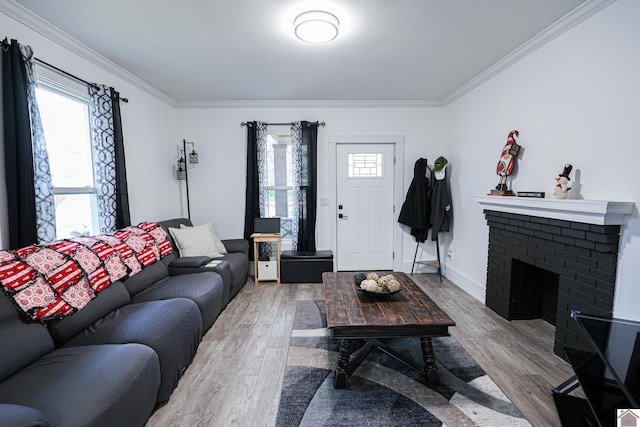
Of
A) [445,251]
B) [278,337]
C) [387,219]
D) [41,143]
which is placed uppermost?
[41,143]

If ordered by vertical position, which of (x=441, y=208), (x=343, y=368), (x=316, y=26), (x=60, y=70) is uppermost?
(x=316, y=26)

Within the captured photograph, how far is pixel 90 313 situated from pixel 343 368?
1664 millimetres

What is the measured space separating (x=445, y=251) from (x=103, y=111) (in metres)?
4.38

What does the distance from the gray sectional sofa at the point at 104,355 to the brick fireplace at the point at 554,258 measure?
2758 millimetres

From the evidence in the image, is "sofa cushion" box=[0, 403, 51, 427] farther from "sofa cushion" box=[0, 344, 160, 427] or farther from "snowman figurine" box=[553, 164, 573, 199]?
"snowman figurine" box=[553, 164, 573, 199]

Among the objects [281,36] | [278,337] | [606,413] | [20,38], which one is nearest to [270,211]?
[278,337]

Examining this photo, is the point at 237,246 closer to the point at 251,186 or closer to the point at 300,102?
the point at 251,186

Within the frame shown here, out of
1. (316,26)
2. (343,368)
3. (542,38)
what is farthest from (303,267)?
(542,38)

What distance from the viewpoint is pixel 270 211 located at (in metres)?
4.14

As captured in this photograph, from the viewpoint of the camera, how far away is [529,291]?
2664mm

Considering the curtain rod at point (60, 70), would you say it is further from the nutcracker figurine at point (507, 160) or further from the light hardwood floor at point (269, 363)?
the nutcracker figurine at point (507, 160)

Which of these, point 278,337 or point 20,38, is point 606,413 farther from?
point 20,38

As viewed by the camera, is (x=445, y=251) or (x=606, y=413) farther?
(x=445, y=251)

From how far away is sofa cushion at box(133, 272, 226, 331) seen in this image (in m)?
2.15
